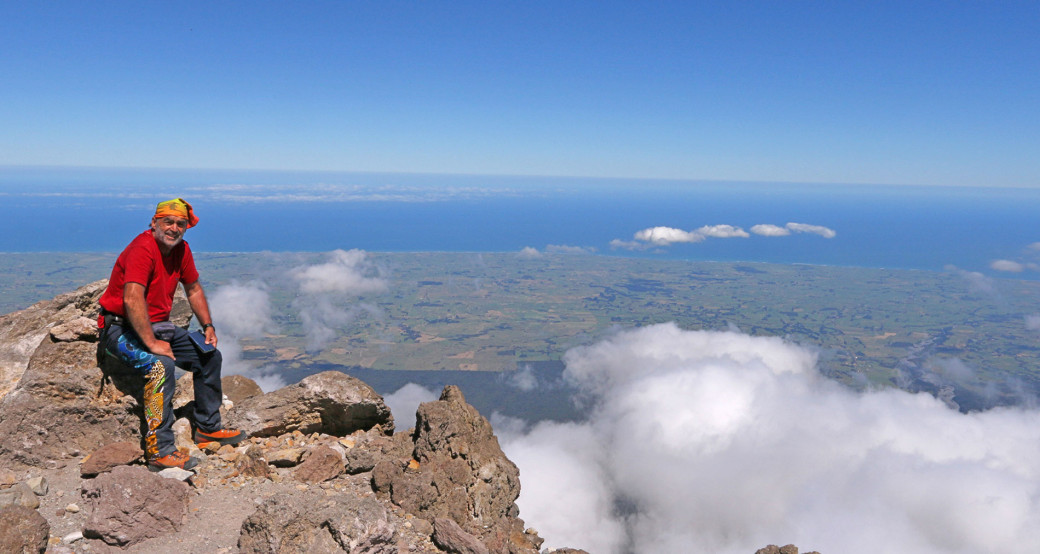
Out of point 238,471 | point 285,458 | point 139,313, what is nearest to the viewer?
point 139,313

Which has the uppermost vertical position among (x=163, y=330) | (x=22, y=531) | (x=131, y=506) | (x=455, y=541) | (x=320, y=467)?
(x=163, y=330)

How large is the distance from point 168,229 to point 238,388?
574 cm

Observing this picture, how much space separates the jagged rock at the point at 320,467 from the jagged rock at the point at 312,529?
1948 mm

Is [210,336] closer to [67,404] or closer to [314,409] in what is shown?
[67,404]

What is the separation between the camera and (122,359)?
264 inches

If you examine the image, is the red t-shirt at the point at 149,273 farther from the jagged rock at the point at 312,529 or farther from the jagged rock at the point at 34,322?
the jagged rock at the point at 312,529

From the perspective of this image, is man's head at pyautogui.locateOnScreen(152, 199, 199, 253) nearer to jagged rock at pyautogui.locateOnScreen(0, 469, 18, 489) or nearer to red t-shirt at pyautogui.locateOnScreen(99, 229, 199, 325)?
red t-shirt at pyautogui.locateOnScreen(99, 229, 199, 325)

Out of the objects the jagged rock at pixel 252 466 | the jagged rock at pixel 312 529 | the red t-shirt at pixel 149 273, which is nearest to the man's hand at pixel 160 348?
the red t-shirt at pixel 149 273

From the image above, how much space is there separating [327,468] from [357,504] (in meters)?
2.22

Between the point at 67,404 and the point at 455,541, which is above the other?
the point at 67,404

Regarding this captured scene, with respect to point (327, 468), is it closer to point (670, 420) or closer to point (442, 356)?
point (442, 356)

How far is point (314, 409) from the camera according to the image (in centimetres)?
912

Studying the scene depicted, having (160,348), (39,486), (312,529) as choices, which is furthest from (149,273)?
(312,529)

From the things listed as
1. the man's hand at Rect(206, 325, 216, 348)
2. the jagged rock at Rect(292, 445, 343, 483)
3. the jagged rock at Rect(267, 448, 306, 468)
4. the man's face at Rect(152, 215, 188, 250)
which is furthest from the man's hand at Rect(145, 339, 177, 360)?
the jagged rock at Rect(292, 445, 343, 483)
